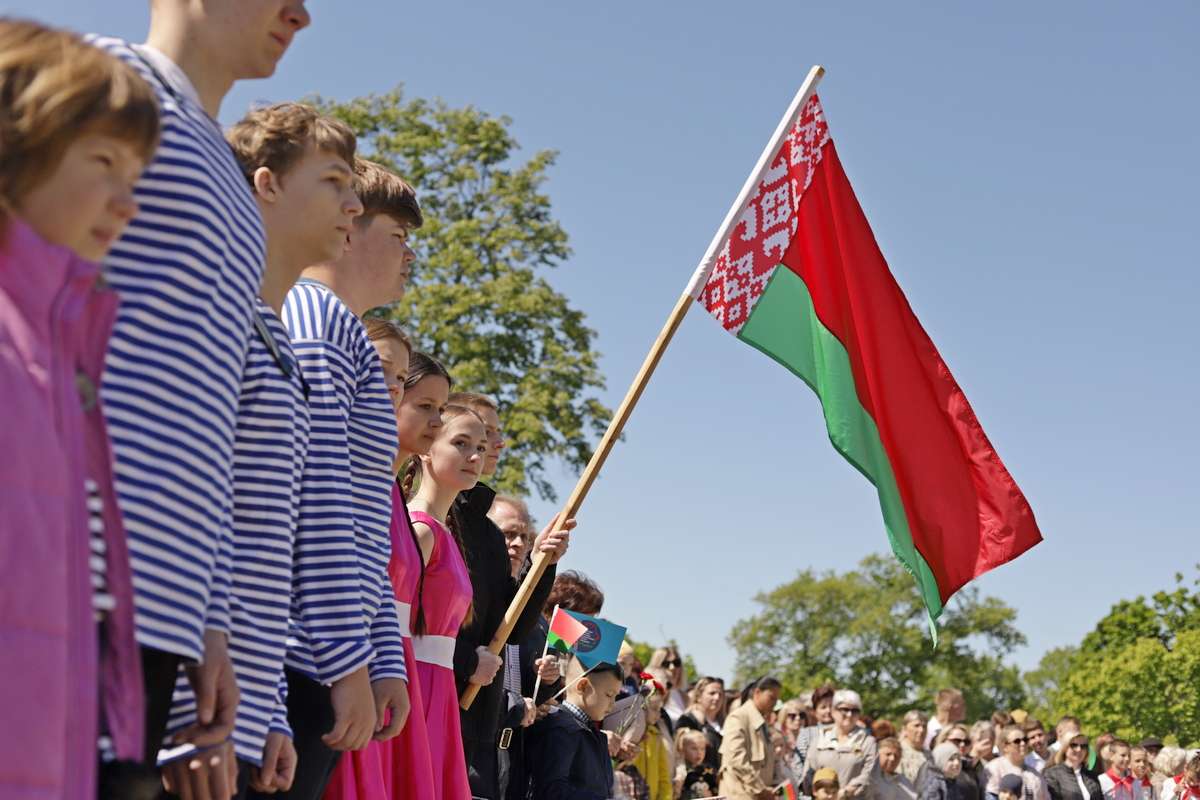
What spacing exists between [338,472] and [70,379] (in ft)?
3.45

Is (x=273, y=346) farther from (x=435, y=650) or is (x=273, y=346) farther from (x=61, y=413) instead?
(x=435, y=650)

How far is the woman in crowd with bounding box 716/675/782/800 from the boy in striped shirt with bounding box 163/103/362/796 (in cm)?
828

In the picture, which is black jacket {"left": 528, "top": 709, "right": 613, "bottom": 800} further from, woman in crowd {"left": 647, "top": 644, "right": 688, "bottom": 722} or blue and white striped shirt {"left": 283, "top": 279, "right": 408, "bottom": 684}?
woman in crowd {"left": 647, "top": 644, "right": 688, "bottom": 722}

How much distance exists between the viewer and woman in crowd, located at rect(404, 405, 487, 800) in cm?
424

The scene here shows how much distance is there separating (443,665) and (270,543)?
209 centimetres

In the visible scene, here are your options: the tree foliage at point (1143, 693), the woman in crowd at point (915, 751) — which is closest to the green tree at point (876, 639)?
the tree foliage at point (1143, 693)

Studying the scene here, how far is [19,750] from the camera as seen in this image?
5.00ft

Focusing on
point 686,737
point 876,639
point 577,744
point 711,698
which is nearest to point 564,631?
point 577,744

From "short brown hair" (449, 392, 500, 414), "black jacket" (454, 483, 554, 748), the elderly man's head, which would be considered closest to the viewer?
"black jacket" (454, 483, 554, 748)

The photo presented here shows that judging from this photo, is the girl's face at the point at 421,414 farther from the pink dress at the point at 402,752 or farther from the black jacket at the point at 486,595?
the black jacket at the point at 486,595

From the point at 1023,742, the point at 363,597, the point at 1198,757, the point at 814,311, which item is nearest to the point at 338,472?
the point at 363,597

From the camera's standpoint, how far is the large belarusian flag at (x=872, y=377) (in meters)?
6.58

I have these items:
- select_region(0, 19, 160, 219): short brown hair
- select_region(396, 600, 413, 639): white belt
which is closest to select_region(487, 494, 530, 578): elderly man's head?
select_region(396, 600, 413, 639): white belt

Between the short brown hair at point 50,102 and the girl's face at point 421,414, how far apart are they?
266 centimetres
